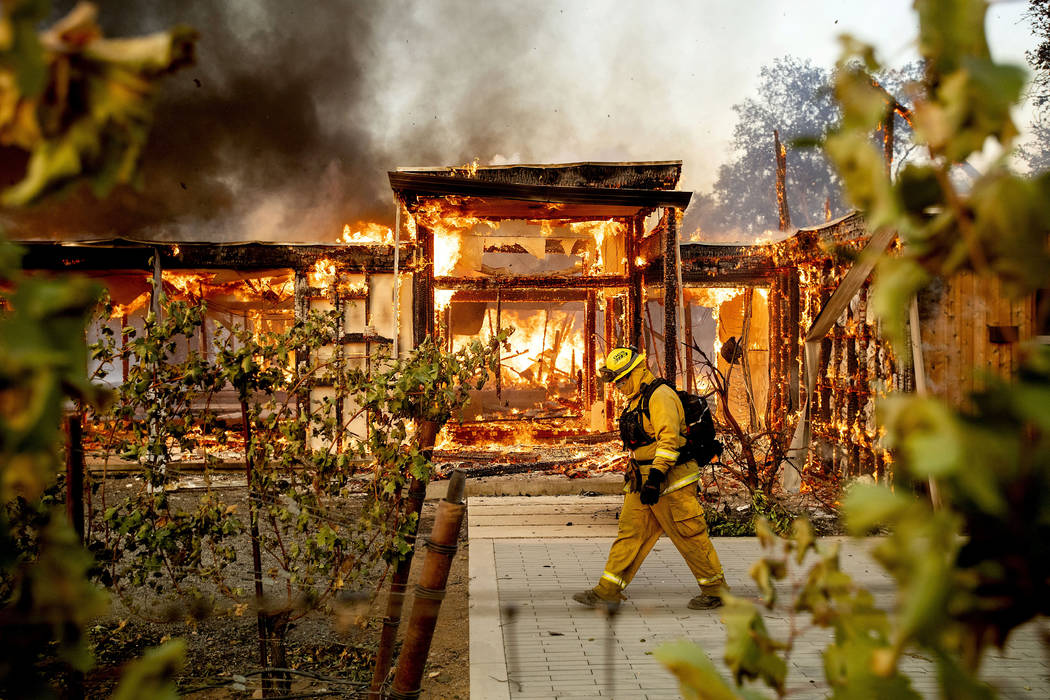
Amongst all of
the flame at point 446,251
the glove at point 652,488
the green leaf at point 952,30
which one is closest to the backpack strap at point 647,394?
the glove at point 652,488

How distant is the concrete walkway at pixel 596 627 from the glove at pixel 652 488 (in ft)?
2.86

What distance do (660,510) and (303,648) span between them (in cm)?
294

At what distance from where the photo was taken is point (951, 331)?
7.53 meters

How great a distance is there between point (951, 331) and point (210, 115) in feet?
93.0

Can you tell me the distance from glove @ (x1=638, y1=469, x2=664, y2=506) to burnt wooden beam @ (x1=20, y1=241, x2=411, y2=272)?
25.2 ft

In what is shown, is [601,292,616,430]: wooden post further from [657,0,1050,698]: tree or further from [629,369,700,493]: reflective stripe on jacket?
[657,0,1050,698]: tree

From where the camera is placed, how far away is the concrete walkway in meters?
3.89

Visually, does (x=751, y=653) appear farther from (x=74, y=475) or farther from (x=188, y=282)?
(x=188, y=282)

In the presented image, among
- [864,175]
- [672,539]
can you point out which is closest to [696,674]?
[864,175]

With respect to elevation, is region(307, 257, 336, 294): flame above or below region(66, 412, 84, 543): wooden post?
above

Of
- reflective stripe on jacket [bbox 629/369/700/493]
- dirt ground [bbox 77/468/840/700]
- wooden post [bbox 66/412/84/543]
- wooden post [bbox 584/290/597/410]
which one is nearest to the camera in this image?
wooden post [bbox 66/412/84/543]

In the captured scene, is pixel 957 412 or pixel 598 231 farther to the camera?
pixel 598 231

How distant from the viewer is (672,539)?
5.16 m

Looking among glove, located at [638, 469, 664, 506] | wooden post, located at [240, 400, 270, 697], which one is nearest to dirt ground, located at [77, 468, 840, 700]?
wooden post, located at [240, 400, 270, 697]
